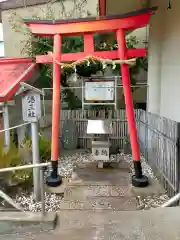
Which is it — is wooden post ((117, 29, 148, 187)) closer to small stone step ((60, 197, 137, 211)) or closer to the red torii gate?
the red torii gate

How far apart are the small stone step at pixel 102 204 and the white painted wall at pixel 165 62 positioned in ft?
7.59

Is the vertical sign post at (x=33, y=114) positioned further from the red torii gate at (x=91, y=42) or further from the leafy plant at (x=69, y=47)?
the leafy plant at (x=69, y=47)

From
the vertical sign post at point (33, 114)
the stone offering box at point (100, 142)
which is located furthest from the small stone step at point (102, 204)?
the stone offering box at point (100, 142)

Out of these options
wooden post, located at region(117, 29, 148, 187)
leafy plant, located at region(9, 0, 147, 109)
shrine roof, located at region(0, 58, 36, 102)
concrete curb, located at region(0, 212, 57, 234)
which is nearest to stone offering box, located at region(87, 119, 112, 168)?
wooden post, located at region(117, 29, 148, 187)

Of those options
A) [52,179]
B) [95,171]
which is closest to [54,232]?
[52,179]

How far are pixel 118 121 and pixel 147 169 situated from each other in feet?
7.26

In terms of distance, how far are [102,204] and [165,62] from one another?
432 cm

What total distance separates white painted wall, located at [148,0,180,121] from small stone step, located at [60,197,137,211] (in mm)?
2312

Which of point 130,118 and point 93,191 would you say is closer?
point 93,191

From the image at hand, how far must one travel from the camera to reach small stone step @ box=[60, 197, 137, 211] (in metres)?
4.39

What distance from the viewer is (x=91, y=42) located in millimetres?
5723

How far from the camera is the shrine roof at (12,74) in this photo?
19.9 ft

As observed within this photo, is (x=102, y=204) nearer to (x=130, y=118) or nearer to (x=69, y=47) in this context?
(x=130, y=118)

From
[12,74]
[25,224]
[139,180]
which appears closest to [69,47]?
[12,74]
